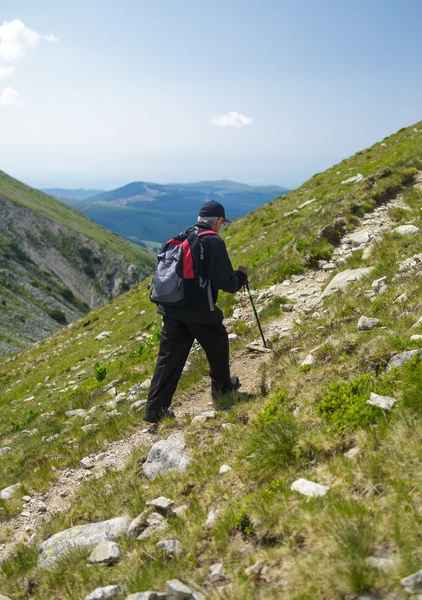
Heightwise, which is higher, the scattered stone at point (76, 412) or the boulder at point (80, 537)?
the boulder at point (80, 537)

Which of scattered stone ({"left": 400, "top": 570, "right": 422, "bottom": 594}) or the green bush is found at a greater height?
the green bush

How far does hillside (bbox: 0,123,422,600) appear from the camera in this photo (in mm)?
3404

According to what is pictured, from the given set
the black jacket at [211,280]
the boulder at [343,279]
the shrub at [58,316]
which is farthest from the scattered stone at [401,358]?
the shrub at [58,316]

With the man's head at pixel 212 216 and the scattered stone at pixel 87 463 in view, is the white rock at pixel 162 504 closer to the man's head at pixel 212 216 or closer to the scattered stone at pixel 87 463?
the scattered stone at pixel 87 463

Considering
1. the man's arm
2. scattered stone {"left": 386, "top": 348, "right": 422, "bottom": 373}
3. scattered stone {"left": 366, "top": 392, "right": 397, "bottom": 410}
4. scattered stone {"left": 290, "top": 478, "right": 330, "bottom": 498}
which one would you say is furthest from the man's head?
scattered stone {"left": 290, "top": 478, "right": 330, "bottom": 498}

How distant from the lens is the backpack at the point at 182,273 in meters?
6.85

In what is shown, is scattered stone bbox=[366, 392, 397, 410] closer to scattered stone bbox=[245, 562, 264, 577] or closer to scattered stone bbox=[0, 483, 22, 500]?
scattered stone bbox=[245, 562, 264, 577]

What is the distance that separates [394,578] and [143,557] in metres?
2.38

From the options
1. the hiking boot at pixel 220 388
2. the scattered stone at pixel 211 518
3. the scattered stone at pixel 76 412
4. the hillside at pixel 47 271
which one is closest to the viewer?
the scattered stone at pixel 211 518

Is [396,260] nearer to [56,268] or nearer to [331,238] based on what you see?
[331,238]

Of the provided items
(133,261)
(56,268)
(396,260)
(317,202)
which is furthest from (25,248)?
(396,260)

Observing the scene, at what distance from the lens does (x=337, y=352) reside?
6387 millimetres

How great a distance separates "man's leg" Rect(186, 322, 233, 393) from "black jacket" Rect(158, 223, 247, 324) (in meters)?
0.21

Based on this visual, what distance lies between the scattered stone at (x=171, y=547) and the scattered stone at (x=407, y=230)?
32.3 feet
